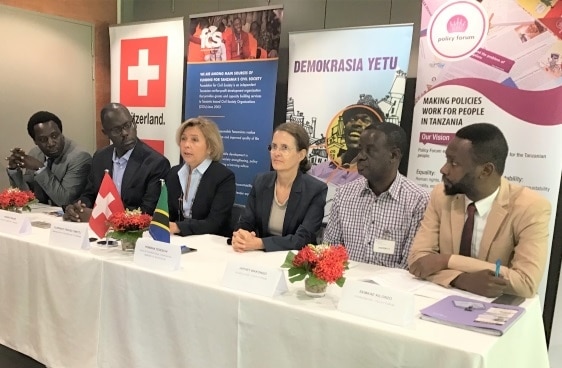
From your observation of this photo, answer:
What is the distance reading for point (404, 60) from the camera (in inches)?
125

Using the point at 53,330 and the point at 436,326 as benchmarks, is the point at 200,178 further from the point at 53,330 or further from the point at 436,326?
the point at 436,326

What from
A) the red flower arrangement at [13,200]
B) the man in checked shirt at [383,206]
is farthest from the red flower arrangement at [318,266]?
the red flower arrangement at [13,200]

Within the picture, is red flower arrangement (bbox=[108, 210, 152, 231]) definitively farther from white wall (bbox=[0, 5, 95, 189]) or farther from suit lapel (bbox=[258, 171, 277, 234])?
white wall (bbox=[0, 5, 95, 189])

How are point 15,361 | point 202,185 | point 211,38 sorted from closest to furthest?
1. point 15,361
2. point 202,185
3. point 211,38

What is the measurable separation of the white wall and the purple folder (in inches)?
156

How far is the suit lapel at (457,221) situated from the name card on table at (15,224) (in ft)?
6.29

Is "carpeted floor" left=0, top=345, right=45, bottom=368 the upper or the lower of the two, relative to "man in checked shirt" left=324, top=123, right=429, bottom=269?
lower

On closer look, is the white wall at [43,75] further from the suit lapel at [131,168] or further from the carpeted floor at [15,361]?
the carpeted floor at [15,361]

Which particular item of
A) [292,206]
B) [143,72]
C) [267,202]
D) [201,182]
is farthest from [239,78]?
[292,206]

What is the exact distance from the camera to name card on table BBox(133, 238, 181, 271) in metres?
1.84

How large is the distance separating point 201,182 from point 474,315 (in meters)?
1.76

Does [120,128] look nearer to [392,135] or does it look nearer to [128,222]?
[128,222]

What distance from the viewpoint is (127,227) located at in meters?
2.03

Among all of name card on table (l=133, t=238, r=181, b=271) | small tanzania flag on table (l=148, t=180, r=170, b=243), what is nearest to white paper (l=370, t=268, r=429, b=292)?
name card on table (l=133, t=238, r=181, b=271)
